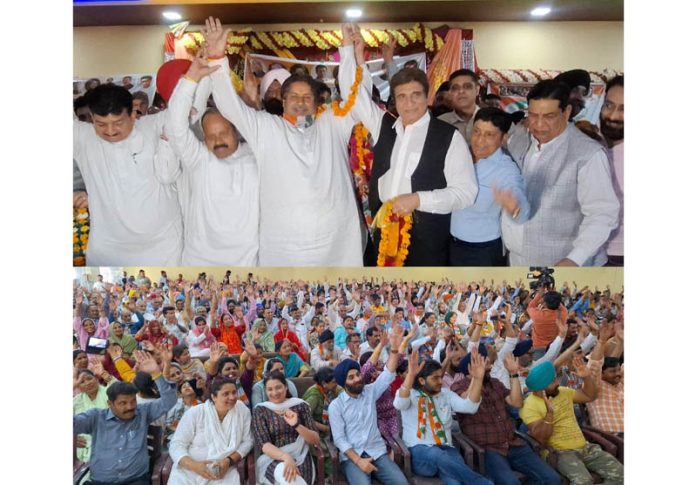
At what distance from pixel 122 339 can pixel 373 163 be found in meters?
1.68

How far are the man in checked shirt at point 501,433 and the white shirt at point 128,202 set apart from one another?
1.80 m

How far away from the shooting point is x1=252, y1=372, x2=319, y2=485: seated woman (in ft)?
11.5

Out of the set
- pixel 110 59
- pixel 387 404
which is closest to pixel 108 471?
pixel 387 404

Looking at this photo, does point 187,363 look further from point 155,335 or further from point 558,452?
point 558,452

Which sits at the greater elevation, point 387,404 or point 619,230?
point 619,230

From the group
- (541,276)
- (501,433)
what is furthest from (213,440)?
(541,276)

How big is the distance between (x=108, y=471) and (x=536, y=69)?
314cm

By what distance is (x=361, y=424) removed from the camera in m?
3.55

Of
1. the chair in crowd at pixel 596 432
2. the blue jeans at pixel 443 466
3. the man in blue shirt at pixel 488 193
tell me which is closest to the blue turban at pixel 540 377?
the chair in crowd at pixel 596 432

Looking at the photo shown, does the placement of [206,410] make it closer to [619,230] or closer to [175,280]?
[175,280]

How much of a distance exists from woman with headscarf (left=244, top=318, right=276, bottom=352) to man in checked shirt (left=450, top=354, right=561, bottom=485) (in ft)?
3.34
